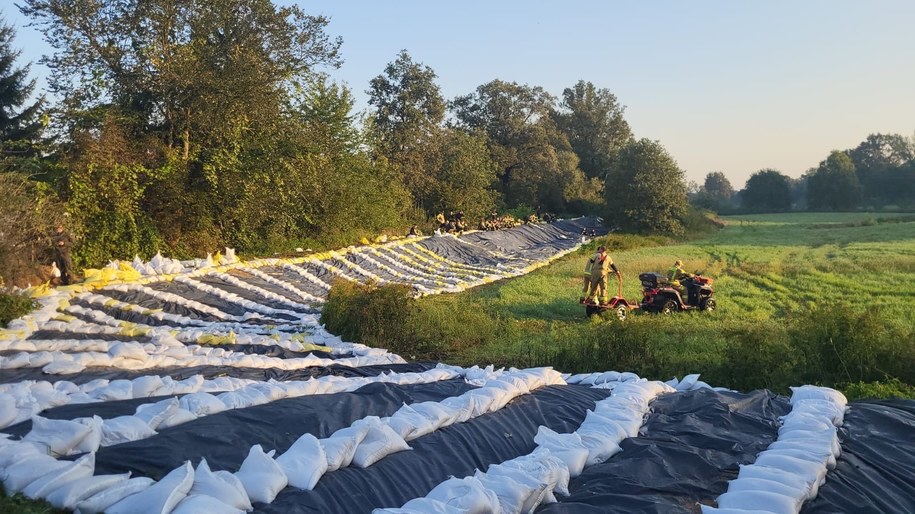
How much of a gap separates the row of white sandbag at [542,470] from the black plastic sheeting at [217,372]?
2.34 m

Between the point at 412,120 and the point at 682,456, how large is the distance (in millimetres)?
25336

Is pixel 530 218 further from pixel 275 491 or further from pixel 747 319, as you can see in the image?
pixel 275 491

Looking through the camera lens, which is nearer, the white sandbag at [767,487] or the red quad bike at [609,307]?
the white sandbag at [767,487]

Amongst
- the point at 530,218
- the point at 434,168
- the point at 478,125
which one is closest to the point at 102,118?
the point at 434,168

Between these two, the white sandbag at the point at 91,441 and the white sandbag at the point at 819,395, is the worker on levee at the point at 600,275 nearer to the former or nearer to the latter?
the white sandbag at the point at 819,395

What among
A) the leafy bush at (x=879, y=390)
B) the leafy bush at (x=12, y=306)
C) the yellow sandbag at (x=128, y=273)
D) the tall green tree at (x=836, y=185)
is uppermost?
the tall green tree at (x=836, y=185)

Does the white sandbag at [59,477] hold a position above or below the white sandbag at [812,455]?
above

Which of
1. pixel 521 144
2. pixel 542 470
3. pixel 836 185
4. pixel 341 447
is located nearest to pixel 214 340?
pixel 341 447

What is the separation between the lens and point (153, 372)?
575cm

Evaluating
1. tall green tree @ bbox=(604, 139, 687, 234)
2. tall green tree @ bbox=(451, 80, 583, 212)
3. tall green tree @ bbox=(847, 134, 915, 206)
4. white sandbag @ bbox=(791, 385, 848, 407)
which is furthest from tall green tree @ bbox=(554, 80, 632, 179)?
white sandbag @ bbox=(791, 385, 848, 407)

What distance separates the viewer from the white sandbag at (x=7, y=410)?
12.5ft

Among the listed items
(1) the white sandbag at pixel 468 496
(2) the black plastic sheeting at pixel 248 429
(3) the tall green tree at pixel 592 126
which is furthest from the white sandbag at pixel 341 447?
(3) the tall green tree at pixel 592 126

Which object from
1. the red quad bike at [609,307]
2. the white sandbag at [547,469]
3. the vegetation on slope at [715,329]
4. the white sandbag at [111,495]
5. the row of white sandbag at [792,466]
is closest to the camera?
the white sandbag at [111,495]

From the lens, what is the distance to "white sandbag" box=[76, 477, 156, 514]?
112 inches
